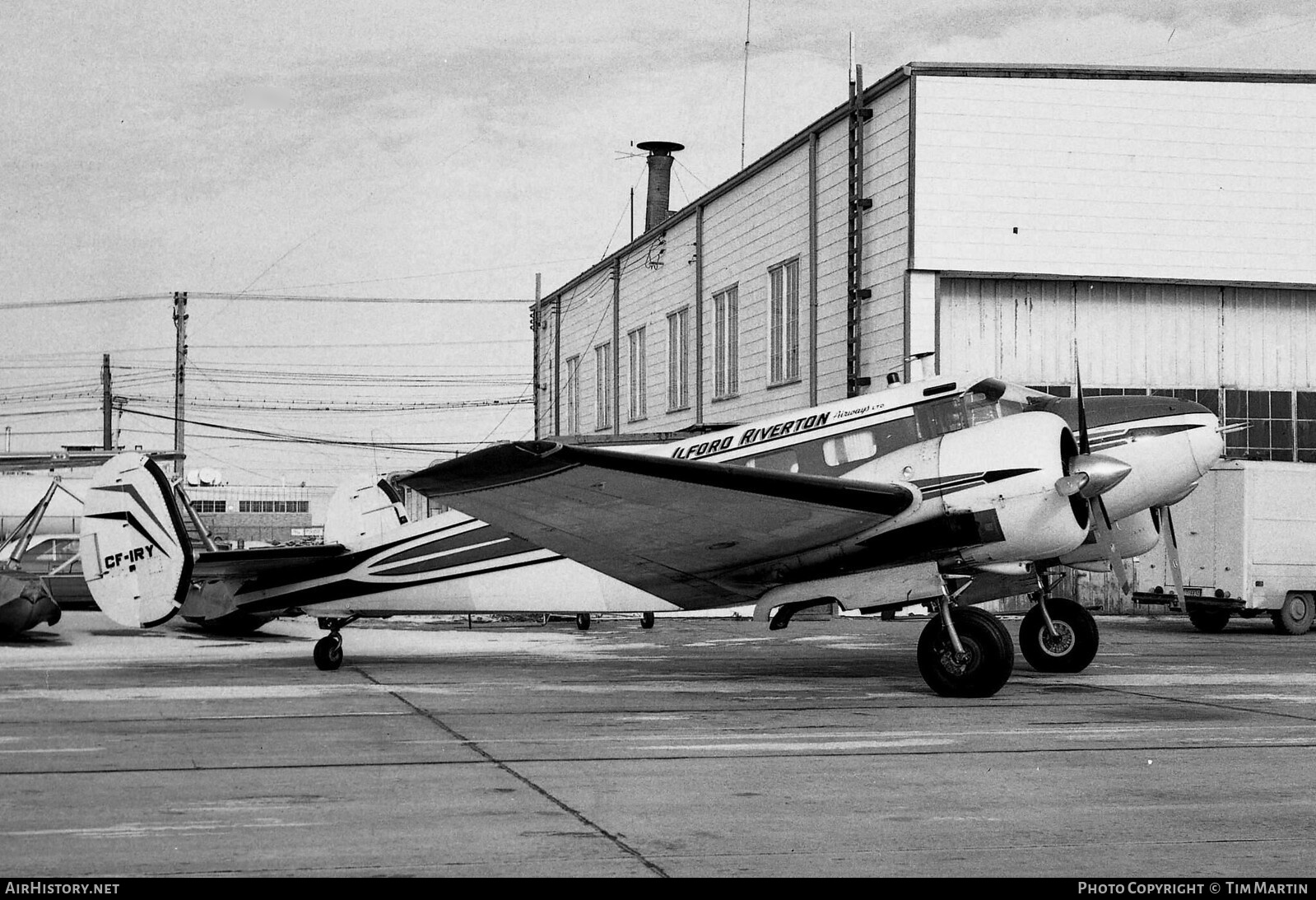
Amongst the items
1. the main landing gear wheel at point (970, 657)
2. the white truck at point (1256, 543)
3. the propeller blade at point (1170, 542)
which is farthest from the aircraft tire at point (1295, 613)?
the main landing gear wheel at point (970, 657)

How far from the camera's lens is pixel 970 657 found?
12125mm

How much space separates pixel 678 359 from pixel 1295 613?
1849cm

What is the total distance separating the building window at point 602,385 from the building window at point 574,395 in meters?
2.08

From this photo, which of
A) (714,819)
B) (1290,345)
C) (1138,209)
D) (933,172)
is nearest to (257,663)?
(714,819)

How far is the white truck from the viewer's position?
22812 millimetres

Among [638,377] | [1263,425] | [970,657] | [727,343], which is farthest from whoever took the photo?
[638,377]

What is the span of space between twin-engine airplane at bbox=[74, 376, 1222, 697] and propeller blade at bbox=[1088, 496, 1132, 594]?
0.08 ft

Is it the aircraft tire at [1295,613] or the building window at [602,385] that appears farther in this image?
the building window at [602,385]

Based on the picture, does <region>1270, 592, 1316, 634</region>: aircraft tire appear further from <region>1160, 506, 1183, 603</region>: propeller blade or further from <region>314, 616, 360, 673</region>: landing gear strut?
<region>314, 616, 360, 673</region>: landing gear strut

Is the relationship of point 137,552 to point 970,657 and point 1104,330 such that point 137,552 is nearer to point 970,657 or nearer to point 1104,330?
point 970,657

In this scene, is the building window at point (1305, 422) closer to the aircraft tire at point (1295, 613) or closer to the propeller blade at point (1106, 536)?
the aircraft tire at point (1295, 613)

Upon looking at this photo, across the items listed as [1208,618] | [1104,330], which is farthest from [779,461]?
[1104,330]

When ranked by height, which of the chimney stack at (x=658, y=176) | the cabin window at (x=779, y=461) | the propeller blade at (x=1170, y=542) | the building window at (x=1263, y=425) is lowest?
the propeller blade at (x=1170, y=542)

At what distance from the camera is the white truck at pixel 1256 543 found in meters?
22.8
